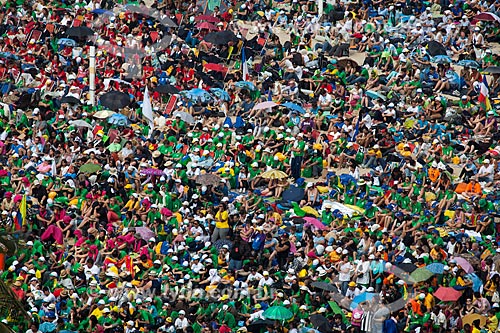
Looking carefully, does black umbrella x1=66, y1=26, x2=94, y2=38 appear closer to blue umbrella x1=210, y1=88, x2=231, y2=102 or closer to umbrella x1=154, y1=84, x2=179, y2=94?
umbrella x1=154, y1=84, x2=179, y2=94

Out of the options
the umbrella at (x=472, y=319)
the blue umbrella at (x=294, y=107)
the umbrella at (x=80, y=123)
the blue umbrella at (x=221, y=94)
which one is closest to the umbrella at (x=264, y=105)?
the blue umbrella at (x=294, y=107)

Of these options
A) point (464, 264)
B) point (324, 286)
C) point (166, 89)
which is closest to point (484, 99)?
point (166, 89)

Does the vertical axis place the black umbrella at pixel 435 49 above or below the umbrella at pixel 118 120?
above

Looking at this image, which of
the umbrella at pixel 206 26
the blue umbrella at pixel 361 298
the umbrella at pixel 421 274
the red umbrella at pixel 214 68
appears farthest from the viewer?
the umbrella at pixel 206 26

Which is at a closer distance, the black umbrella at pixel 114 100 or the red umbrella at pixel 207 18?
the black umbrella at pixel 114 100

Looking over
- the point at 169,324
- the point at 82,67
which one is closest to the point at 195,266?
the point at 169,324

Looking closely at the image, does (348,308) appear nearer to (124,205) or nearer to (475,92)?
(124,205)

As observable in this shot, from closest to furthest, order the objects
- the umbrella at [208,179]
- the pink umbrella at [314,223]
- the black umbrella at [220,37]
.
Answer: the pink umbrella at [314,223], the umbrella at [208,179], the black umbrella at [220,37]

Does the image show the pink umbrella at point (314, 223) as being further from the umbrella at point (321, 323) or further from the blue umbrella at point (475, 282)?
the umbrella at point (321, 323)
